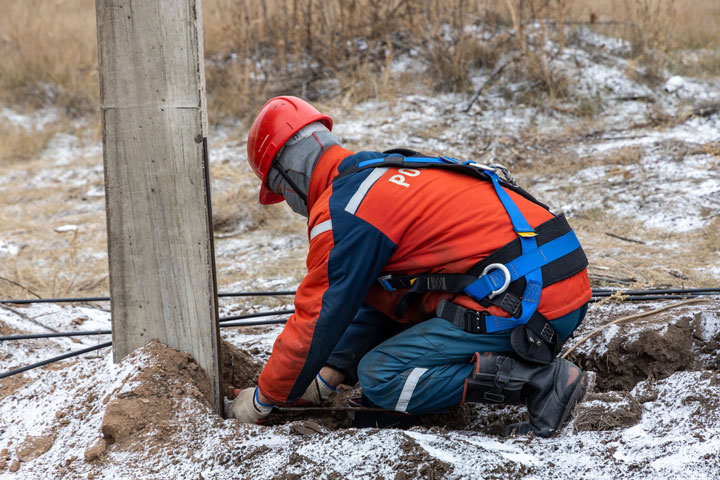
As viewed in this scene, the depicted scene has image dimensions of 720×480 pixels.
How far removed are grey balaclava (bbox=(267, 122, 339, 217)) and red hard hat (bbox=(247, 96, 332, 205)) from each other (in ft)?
0.13

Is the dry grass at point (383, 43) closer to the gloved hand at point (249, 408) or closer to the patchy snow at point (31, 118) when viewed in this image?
the patchy snow at point (31, 118)

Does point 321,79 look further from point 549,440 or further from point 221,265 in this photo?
point 549,440

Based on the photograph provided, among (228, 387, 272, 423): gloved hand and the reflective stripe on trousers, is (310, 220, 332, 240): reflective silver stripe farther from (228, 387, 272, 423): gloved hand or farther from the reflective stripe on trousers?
(228, 387, 272, 423): gloved hand

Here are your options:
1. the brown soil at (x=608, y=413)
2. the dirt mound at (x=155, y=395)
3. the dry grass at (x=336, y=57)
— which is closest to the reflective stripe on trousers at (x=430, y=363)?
the brown soil at (x=608, y=413)

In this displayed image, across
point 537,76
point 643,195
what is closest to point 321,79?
point 537,76

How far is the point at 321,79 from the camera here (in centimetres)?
880

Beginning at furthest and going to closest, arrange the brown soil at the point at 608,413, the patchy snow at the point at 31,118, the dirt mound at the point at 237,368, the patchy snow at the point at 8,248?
1. the patchy snow at the point at 31,118
2. the patchy snow at the point at 8,248
3. the dirt mound at the point at 237,368
4. the brown soil at the point at 608,413

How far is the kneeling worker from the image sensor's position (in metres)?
2.20

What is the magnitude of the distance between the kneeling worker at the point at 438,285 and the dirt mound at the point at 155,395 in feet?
0.88

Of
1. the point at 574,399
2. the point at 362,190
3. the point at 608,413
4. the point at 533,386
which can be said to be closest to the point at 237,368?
the point at 362,190

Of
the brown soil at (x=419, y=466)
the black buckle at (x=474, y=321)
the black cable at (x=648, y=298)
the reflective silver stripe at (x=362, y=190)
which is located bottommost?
the black cable at (x=648, y=298)

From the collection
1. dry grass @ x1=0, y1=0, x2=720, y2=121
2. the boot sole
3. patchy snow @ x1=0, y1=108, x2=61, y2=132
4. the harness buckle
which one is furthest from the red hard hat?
patchy snow @ x1=0, y1=108, x2=61, y2=132

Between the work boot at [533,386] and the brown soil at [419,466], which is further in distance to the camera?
the work boot at [533,386]

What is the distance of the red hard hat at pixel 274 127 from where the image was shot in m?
2.51
